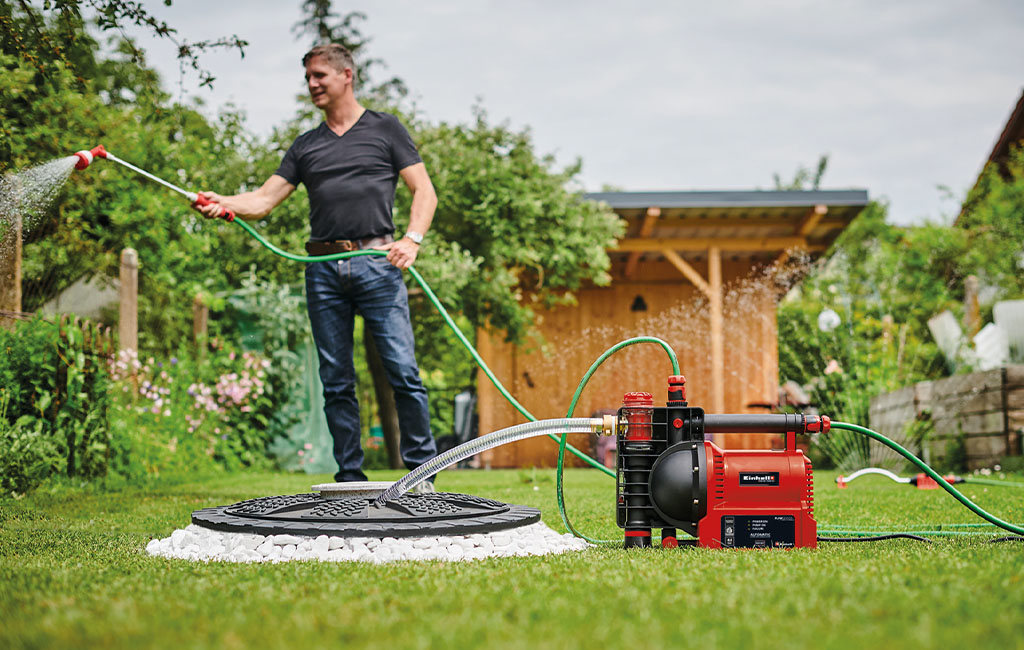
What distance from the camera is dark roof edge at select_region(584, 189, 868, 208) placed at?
8914mm

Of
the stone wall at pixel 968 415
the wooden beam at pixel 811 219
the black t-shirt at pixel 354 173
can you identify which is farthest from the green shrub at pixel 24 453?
the wooden beam at pixel 811 219

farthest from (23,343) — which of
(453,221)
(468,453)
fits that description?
(453,221)

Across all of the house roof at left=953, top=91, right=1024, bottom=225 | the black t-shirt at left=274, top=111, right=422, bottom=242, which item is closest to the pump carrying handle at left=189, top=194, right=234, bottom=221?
the black t-shirt at left=274, top=111, right=422, bottom=242

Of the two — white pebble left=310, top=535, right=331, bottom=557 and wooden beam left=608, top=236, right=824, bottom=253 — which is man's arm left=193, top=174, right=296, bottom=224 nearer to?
white pebble left=310, top=535, right=331, bottom=557

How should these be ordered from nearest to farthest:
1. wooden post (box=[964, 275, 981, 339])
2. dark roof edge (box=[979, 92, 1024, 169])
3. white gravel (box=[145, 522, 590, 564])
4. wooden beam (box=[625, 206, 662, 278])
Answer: white gravel (box=[145, 522, 590, 564]), wooden post (box=[964, 275, 981, 339]), wooden beam (box=[625, 206, 662, 278]), dark roof edge (box=[979, 92, 1024, 169])

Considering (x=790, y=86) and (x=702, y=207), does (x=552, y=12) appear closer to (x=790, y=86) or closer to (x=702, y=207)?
(x=702, y=207)

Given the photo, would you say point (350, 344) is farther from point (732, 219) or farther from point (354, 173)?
point (732, 219)

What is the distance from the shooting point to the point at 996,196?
12828 millimetres

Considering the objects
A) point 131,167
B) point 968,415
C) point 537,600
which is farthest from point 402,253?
point 968,415

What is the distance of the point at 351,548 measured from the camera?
2.24 m

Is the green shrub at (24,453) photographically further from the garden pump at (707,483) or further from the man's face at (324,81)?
the garden pump at (707,483)

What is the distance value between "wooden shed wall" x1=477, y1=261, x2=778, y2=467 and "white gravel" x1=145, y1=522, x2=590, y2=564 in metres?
7.39

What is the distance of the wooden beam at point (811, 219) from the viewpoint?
900 centimetres

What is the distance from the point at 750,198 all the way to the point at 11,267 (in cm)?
679
